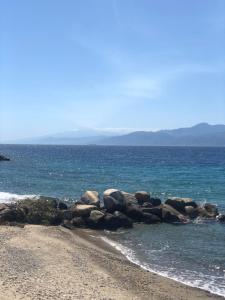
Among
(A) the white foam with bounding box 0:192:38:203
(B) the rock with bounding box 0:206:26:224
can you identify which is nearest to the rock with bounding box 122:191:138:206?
(B) the rock with bounding box 0:206:26:224

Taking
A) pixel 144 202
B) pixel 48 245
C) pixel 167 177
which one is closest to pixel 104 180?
pixel 167 177

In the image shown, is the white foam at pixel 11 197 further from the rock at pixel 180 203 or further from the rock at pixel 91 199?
the rock at pixel 180 203

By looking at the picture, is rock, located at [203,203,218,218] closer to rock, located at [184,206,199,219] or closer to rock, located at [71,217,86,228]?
rock, located at [184,206,199,219]

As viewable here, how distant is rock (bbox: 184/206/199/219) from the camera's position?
3450 cm

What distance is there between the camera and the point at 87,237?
26.9 meters

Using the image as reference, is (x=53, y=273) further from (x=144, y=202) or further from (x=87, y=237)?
(x=144, y=202)

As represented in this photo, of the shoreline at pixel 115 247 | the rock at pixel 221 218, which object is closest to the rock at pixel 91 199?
the shoreline at pixel 115 247

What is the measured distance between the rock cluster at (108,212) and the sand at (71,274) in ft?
18.1

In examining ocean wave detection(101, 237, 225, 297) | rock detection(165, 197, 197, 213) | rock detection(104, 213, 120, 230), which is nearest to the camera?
ocean wave detection(101, 237, 225, 297)

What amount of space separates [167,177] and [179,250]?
40245 mm

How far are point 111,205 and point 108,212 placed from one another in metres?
0.55

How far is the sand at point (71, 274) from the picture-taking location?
50.5ft

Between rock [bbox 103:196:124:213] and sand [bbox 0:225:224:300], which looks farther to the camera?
rock [bbox 103:196:124:213]

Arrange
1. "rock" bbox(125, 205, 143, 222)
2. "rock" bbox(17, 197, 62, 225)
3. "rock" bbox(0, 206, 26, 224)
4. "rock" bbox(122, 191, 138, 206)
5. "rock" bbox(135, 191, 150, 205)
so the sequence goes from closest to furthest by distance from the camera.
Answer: "rock" bbox(0, 206, 26, 224), "rock" bbox(17, 197, 62, 225), "rock" bbox(125, 205, 143, 222), "rock" bbox(122, 191, 138, 206), "rock" bbox(135, 191, 150, 205)
